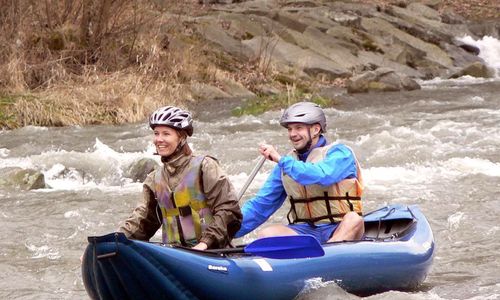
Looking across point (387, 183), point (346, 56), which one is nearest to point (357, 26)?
point (346, 56)

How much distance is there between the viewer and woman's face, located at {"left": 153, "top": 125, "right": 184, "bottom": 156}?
464 cm

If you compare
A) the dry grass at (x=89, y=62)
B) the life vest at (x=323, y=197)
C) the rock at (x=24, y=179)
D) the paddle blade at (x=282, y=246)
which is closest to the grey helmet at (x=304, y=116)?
the life vest at (x=323, y=197)

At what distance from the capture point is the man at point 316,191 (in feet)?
17.1

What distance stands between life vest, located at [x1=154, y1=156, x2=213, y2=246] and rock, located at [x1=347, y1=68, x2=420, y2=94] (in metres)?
12.2

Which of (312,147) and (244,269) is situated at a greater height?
(312,147)

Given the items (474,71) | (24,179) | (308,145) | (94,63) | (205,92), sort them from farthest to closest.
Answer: (474,71) → (205,92) → (94,63) → (24,179) → (308,145)

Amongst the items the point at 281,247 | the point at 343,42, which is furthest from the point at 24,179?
the point at 343,42

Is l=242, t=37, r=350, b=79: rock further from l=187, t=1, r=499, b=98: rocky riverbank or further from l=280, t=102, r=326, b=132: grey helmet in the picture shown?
l=280, t=102, r=326, b=132: grey helmet

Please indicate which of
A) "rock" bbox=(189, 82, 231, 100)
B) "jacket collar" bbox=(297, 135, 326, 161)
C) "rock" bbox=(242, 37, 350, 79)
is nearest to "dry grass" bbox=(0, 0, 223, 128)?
"rock" bbox=(189, 82, 231, 100)

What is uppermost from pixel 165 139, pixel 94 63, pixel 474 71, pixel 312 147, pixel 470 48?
pixel 165 139

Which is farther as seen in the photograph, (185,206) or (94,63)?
(94,63)

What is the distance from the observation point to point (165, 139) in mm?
4641

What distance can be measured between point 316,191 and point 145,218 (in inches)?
39.2

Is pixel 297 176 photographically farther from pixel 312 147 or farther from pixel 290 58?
pixel 290 58
